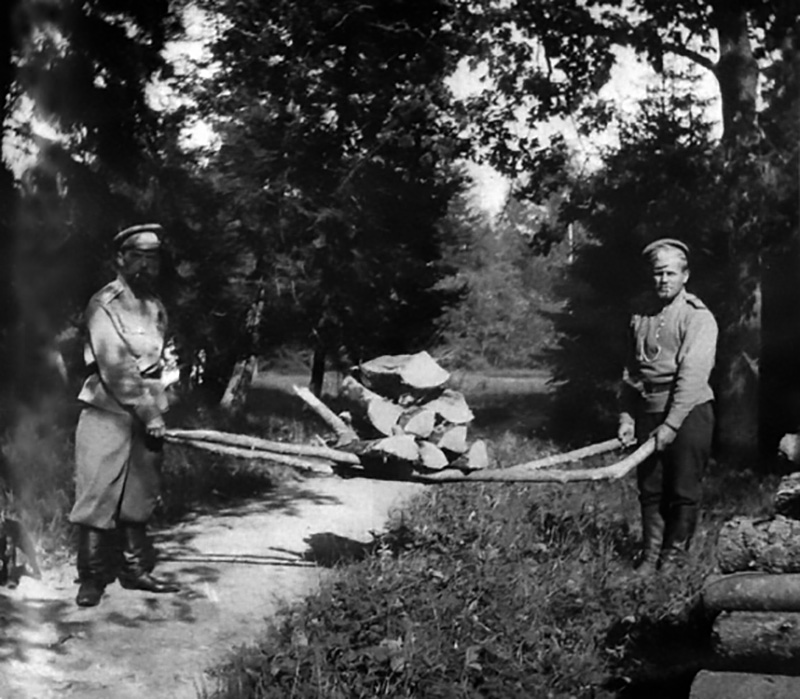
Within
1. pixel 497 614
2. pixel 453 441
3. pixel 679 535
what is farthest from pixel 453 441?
pixel 679 535

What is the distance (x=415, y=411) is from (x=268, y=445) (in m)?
0.73

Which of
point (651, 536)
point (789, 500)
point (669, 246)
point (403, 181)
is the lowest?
point (651, 536)

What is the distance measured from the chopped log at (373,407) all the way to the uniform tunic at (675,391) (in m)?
1.22

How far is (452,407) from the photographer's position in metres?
4.61

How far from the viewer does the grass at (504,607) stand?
3.65 m

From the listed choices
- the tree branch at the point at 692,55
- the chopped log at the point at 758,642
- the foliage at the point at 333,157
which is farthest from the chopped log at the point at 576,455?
the tree branch at the point at 692,55

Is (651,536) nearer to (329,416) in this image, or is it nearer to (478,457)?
(478,457)

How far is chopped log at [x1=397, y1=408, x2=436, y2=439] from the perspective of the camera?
14.9ft

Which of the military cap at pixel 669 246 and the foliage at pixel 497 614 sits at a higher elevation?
the military cap at pixel 669 246

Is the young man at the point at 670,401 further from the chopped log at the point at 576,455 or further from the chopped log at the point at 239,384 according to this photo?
the chopped log at the point at 239,384

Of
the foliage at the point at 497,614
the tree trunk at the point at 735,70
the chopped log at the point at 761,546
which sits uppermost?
the tree trunk at the point at 735,70

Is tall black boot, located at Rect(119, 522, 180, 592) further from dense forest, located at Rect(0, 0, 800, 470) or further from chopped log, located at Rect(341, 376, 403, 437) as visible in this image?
chopped log, located at Rect(341, 376, 403, 437)

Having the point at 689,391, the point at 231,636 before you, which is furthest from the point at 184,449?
the point at 689,391

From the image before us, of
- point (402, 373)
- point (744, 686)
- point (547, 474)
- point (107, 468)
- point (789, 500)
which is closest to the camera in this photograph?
point (744, 686)
